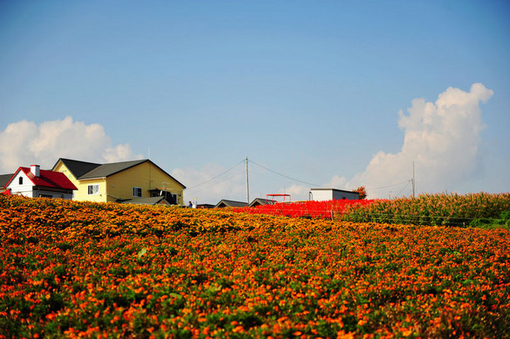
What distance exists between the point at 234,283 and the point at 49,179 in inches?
1622

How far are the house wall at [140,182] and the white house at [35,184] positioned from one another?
4770 millimetres

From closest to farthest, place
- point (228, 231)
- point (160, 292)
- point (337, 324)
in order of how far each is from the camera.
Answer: point (337, 324)
point (160, 292)
point (228, 231)

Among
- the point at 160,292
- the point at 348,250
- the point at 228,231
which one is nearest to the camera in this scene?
the point at 160,292

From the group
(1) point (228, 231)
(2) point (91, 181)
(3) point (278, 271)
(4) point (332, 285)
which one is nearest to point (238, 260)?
(3) point (278, 271)

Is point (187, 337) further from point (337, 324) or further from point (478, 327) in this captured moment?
point (478, 327)

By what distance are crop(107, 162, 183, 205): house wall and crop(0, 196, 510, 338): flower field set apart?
109ft

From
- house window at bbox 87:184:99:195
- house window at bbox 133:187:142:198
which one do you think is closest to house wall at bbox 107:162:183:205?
house window at bbox 133:187:142:198

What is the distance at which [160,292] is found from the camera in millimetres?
6820

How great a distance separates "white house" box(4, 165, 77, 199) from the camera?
132 ft

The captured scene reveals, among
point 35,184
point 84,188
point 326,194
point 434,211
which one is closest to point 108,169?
point 84,188

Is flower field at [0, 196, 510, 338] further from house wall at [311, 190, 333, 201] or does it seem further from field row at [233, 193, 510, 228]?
house wall at [311, 190, 333, 201]

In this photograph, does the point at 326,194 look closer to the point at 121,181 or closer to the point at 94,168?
the point at 121,181

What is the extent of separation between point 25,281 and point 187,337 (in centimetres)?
456

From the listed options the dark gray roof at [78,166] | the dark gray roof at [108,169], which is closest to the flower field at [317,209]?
the dark gray roof at [108,169]
